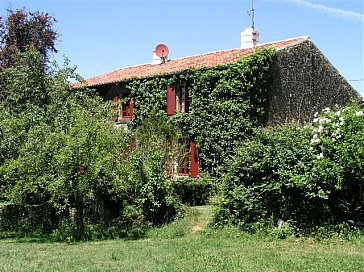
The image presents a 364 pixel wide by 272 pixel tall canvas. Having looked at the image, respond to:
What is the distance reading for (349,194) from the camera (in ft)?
43.2

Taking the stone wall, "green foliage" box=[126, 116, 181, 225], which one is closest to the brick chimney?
the stone wall

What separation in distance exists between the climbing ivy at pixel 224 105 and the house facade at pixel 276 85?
268 mm

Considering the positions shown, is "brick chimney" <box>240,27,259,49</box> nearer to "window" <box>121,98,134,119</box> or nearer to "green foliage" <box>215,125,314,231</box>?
"window" <box>121,98,134,119</box>

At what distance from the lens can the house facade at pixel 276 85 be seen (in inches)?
883

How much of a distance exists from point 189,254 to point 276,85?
13.8 meters

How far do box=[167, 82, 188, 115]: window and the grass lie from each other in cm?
920

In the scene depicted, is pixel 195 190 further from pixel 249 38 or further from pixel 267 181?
pixel 249 38

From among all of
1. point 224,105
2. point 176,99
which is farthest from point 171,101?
point 224,105

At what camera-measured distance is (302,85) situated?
79.4 feet

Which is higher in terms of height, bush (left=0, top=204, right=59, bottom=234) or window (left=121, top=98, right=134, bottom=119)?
window (left=121, top=98, right=134, bottom=119)

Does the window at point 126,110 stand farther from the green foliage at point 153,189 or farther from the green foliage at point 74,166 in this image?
→ the green foliage at point 153,189

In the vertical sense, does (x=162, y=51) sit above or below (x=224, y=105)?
above

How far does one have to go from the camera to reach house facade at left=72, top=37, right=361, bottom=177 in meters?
22.4

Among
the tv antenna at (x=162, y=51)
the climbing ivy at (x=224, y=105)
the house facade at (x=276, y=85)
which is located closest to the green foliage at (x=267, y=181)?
the climbing ivy at (x=224, y=105)
